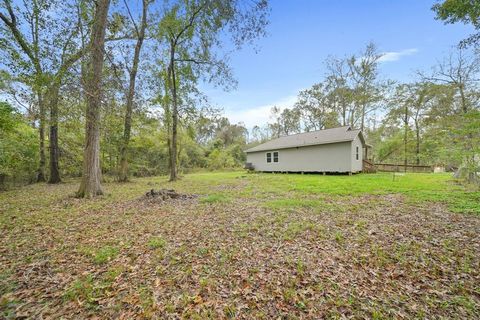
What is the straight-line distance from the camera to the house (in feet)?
46.6

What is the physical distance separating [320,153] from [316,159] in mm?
563

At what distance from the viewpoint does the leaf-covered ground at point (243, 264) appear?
84.8 inches

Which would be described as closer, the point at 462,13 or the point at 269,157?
the point at 462,13

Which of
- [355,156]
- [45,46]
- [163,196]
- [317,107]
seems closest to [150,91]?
[45,46]

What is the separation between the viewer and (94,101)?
6.70 meters

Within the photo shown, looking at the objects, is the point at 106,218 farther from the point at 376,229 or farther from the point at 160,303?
the point at 376,229

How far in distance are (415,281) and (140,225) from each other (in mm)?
4952

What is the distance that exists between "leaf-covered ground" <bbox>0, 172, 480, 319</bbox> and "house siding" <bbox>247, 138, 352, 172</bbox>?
8.95m

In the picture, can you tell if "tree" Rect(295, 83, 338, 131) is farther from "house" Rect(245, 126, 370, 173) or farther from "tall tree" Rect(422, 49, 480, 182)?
"house" Rect(245, 126, 370, 173)

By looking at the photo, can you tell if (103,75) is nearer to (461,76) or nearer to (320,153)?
(320,153)

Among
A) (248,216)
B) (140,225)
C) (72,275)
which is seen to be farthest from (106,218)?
(248,216)

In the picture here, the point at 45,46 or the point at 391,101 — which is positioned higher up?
the point at 391,101

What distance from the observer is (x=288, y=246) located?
3496 mm

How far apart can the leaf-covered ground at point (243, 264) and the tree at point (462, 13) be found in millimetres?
5816
